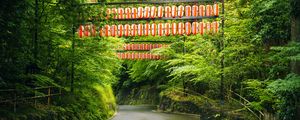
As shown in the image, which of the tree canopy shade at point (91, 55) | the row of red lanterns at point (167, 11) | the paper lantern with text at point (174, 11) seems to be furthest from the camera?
the paper lantern with text at point (174, 11)

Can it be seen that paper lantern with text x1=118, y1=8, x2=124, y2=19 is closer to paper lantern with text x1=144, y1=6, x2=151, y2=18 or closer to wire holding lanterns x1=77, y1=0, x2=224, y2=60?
wire holding lanterns x1=77, y1=0, x2=224, y2=60

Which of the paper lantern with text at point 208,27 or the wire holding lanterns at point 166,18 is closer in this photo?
the wire holding lanterns at point 166,18

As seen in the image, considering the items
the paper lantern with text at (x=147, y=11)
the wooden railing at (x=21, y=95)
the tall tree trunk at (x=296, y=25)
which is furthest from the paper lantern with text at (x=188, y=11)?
the tall tree trunk at (x=296, y=25)

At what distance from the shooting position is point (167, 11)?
19359 millimetres

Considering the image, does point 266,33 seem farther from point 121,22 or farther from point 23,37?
point 121,22

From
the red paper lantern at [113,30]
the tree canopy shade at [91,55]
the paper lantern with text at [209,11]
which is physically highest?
the paper lantern with text at [209,11]

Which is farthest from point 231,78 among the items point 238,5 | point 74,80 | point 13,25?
point 13,25

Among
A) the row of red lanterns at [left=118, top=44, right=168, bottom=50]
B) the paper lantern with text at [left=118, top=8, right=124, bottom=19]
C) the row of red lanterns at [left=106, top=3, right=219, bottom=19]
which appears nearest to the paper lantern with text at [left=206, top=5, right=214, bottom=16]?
the row of red lanterns at [left=106, top=3, right=219, bottom=19]

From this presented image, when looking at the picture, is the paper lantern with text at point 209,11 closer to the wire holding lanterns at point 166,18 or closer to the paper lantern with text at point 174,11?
the wire holding lanterns at point 166,18

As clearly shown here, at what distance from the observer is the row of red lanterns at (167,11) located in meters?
18.8

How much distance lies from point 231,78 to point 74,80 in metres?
8.66

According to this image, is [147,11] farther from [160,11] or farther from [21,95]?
[21,95]

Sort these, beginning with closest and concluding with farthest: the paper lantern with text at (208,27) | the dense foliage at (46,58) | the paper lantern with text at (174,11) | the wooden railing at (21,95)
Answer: the wooden railing at (21,95) < the dense foliage at (46,58) < the paper lantern with text at (208,27) < the paper lantern with text at (174,11)

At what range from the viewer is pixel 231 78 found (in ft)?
63.7
